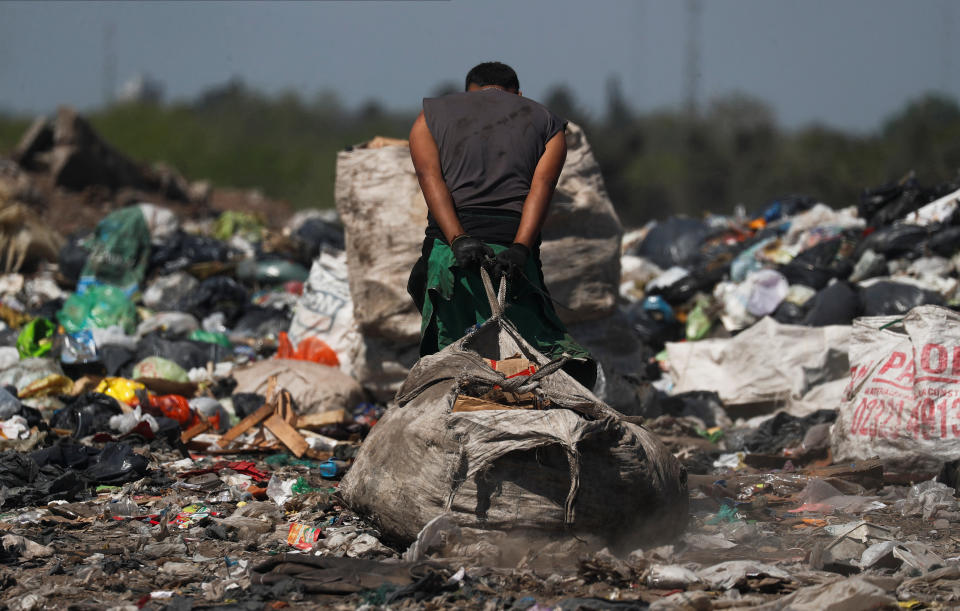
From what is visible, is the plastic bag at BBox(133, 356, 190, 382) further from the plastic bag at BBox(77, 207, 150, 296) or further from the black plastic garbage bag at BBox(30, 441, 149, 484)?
the plastic bag at BBox(77, 207, 150, 296)

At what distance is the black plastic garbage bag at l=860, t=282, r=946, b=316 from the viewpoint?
18.0ft

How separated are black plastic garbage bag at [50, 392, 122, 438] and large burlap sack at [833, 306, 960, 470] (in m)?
3.41

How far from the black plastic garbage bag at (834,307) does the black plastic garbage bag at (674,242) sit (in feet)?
6.52

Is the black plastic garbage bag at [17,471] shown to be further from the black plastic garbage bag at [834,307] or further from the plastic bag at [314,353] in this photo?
the black plastic garbage bag at [834,307]

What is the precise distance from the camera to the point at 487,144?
317 centimetres

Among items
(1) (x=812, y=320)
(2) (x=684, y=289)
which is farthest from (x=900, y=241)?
(2) (x=684, y=289)

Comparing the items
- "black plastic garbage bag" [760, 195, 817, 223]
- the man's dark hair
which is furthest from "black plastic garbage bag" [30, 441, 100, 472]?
"black plastic garbage bag" [760, 195, 817, 223]

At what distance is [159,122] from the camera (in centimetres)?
2834

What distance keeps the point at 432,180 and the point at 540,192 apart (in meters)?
0.36

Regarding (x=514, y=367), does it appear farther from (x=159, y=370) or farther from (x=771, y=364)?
(x=159, y=370)

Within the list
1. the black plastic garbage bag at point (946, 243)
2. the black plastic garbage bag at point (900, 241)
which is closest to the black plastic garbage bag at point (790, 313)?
the black plastic garbage bag at point (900, 241)

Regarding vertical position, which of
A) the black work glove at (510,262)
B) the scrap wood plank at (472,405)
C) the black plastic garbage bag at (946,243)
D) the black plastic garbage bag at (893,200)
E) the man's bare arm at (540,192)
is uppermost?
the man's bare arm at (540,192)

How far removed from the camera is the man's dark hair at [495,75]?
336 centimetres

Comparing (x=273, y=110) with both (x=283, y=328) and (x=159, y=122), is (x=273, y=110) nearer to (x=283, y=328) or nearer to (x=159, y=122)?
(x=159, y=122)
